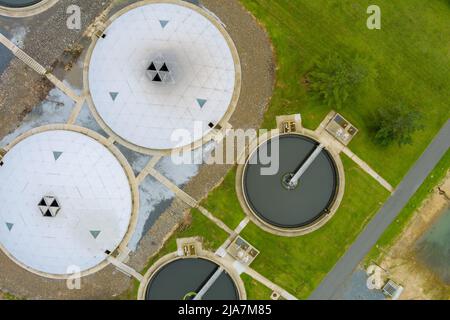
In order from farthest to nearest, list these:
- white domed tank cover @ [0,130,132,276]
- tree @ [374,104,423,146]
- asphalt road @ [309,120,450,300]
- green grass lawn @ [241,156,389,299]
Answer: asphalt road @ [309,120,450,300] → green grass lawn @ [241,156,389,299] → tree @ [374,104,423,146] → white domed tank cover @ [0,130,132,276]

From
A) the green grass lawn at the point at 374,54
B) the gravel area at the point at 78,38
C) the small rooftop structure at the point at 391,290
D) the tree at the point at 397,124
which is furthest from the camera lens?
the green grass lawn at the point at 374,54

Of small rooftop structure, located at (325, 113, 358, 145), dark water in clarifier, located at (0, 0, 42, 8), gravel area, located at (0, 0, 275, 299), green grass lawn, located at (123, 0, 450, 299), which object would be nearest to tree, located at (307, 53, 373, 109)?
green grass lawn, located at (123, 0, 450, 299)

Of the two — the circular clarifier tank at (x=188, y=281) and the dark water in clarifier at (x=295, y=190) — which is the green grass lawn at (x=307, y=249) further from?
the circular clarifier tank at (x=188, y=281)

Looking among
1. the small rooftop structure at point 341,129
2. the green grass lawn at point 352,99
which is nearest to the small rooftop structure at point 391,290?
the green grass lawn at point 352,99

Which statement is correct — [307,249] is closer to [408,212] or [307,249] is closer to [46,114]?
[408,212]

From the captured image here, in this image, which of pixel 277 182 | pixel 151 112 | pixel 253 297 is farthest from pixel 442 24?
pixel 253 297

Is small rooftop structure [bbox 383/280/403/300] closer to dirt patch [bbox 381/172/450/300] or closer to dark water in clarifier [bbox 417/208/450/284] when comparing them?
dirt patch [bbox 381/172/450/300]
